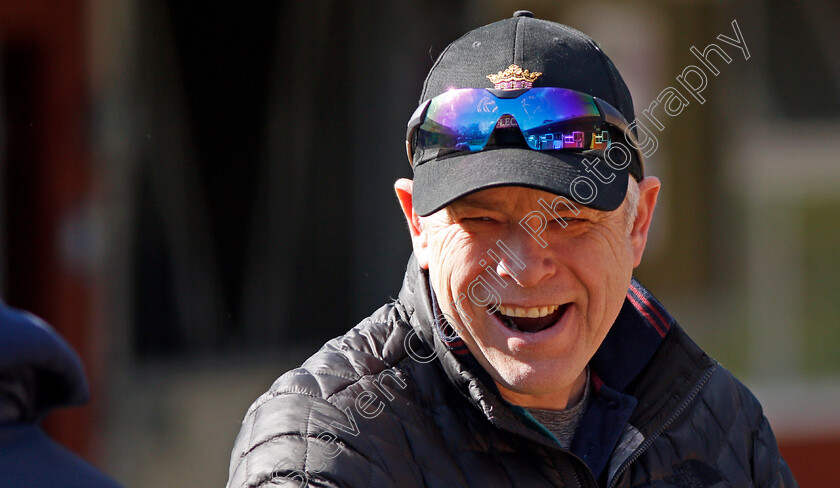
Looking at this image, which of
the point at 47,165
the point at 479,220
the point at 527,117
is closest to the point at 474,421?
the point at 479,220

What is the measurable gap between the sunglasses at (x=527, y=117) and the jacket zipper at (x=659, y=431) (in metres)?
0.56

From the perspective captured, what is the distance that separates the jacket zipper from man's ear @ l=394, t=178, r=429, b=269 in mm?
532

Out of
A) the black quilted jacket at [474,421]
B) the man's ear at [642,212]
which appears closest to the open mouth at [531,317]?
the black quilted jacket at [474,421]

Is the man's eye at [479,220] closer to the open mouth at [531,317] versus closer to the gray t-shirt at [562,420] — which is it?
the open mouth at [531,317]

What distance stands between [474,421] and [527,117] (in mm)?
562

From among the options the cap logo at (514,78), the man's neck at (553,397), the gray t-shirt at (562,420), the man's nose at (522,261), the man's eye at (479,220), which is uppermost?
the cap logo at (514,78)

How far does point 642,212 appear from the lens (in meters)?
2.00

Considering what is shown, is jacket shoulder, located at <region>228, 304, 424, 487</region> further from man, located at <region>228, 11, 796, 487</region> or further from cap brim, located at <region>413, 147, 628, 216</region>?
cap brim, located at <region>413, 147, 628, 216</region>

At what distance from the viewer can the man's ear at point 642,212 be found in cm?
197

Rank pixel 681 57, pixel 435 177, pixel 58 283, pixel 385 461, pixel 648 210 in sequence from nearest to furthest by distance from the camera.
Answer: pixel 385 461, pixel 435 177, pixel 648 210, pixel 58 283, pixel 681 57

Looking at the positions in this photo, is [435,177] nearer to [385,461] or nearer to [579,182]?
[579,182]

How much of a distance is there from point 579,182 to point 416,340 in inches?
17.1

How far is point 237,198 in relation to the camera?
4.52m

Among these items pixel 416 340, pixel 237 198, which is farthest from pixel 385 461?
pixel 237 198
